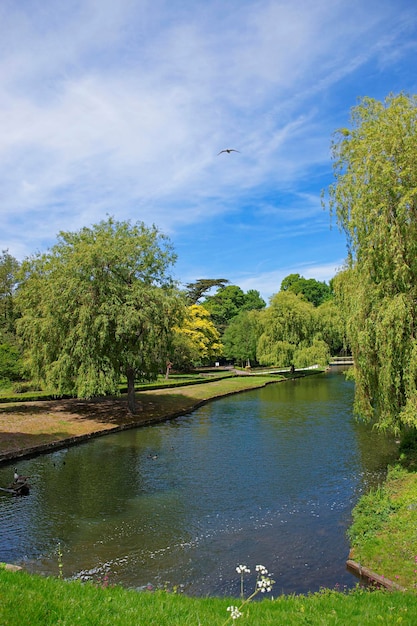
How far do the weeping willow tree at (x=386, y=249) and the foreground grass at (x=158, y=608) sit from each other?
8.86 meters

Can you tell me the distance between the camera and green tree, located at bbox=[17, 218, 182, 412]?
30.2m

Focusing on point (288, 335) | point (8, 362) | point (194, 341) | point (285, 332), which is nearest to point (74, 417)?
point (8, 362)

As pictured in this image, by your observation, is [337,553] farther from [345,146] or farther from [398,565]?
[345,146]

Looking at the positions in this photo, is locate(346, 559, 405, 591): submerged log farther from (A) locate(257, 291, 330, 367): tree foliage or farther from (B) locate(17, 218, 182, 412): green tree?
(A) locate(257, 291, 330, 367): tree foliage

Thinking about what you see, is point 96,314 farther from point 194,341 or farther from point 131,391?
point 194,341

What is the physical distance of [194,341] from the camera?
6725 cm

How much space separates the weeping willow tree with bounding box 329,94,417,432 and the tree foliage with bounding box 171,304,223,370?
41.7 meters

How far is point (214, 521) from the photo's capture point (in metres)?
14.7

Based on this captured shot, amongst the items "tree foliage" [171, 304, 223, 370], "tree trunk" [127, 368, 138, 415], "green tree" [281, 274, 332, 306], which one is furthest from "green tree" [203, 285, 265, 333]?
"tree trunk" [127, 368, 138, 415]

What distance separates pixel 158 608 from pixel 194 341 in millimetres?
60175

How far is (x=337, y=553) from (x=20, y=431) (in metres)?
19.6

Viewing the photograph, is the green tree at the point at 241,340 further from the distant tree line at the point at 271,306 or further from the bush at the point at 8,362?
the bush at the point at 8,362

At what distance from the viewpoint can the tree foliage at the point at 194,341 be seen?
6231 centimetres

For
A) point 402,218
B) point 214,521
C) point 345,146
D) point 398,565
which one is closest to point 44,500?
point 214,521
